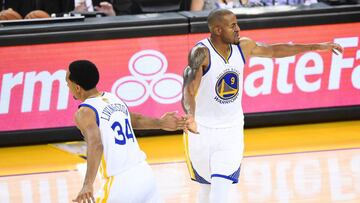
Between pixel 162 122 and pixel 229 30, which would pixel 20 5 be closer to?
pixel 229 30

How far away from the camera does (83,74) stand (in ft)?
17.1

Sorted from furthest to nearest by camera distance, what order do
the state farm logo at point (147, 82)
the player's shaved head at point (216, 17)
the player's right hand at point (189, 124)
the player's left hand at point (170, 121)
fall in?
1. the state farm logo at point (147, 82)
2. the player's shaved head at point (216, 17)
3. the player's right hand at point (189, 124)
4. the player's left hand at point (170, 121)

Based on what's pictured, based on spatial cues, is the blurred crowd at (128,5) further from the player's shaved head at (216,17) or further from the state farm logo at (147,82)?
the player's shaved head at (216,17)

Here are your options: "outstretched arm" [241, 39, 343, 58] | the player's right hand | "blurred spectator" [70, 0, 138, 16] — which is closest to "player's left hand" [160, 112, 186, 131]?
the player's right hand

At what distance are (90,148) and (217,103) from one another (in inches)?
63.7

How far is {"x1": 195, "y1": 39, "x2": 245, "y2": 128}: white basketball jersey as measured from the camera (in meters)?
6.46

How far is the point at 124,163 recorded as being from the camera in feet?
17.1

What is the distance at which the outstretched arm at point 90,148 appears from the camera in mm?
5051

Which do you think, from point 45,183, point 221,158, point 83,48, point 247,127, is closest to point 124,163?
point 221,158

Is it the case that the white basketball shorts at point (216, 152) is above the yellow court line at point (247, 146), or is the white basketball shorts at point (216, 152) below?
above

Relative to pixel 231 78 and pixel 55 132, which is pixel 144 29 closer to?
pixel 55 132

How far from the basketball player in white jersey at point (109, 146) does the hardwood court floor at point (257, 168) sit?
2.71m

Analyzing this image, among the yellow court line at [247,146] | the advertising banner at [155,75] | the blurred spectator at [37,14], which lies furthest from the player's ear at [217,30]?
the blurred spectator at [37,14]

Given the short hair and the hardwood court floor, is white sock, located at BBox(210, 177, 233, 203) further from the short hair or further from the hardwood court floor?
the short hair
